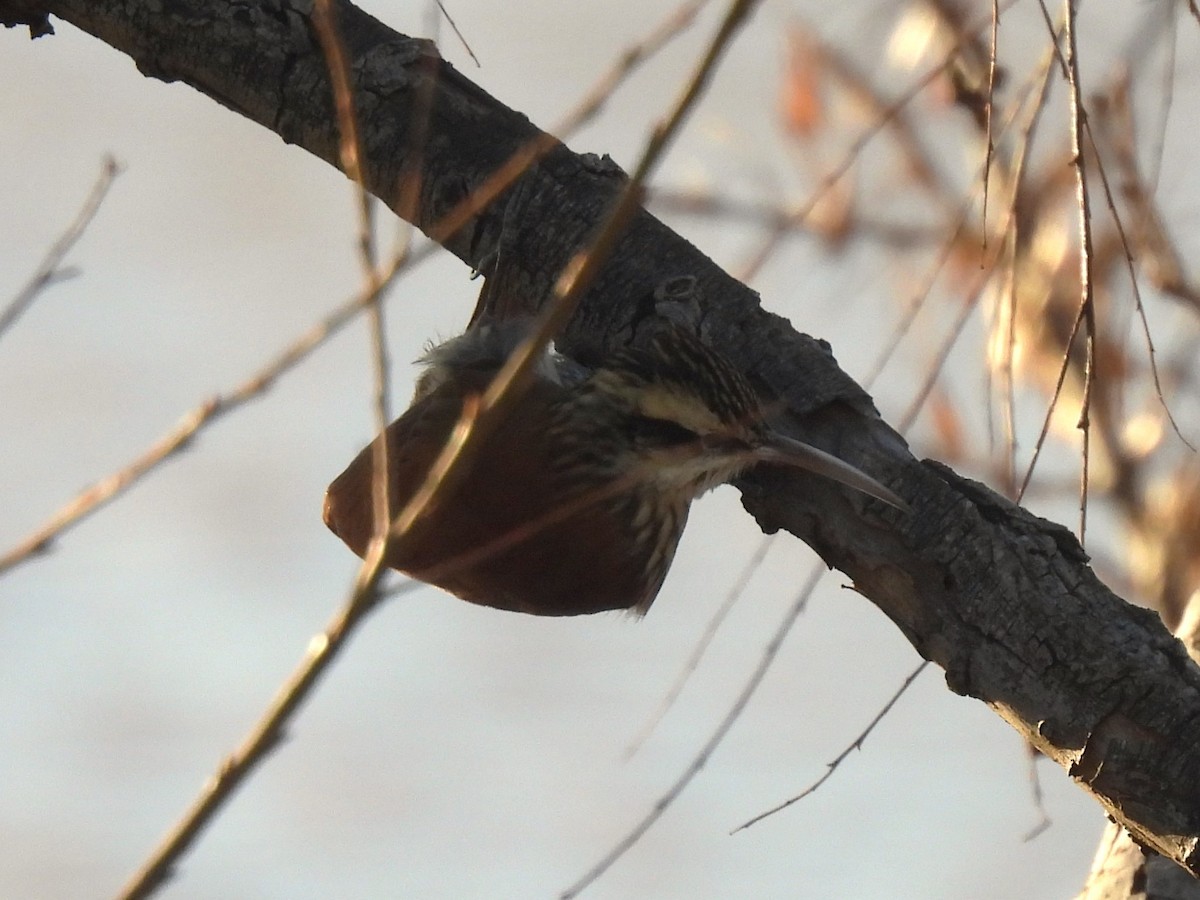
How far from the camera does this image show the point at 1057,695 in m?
2.33

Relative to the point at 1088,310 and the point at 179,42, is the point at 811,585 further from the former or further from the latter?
the point at 179,42

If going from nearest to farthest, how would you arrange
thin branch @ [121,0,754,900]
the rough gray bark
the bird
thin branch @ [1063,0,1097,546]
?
thin branch @ [121,0,754,900]
thin branch @ [1063,0,1097,546]
the rough gray bark
the bird

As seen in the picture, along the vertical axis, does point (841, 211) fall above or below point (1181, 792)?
above

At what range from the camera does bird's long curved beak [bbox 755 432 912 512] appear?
2.43m

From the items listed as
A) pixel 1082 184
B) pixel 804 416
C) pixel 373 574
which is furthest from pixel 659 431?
pixel 373 574

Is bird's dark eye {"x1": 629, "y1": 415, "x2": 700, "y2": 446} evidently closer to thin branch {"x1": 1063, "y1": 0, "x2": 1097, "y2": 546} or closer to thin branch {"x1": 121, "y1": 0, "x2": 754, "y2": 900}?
thin branch {"x1": 1063, "y1": 0, "x2": 1097, "y2": 546}

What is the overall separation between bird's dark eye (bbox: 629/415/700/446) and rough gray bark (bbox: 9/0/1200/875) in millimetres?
161

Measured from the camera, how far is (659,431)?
10.2 feet

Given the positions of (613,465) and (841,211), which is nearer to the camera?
(613,465)

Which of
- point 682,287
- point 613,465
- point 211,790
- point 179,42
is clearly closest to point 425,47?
point 179,42

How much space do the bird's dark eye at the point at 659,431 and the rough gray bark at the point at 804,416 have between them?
0.53 ft

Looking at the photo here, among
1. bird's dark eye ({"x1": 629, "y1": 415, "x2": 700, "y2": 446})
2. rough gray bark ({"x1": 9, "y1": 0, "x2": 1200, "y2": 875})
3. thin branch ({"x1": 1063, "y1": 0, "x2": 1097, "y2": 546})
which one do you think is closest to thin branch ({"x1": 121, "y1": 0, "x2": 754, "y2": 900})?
thin branch ({"x1": 1063, "y1": 0, "x2": 1097, "y2": 546})

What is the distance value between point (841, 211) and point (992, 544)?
118 cm

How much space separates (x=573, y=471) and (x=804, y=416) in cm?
61
